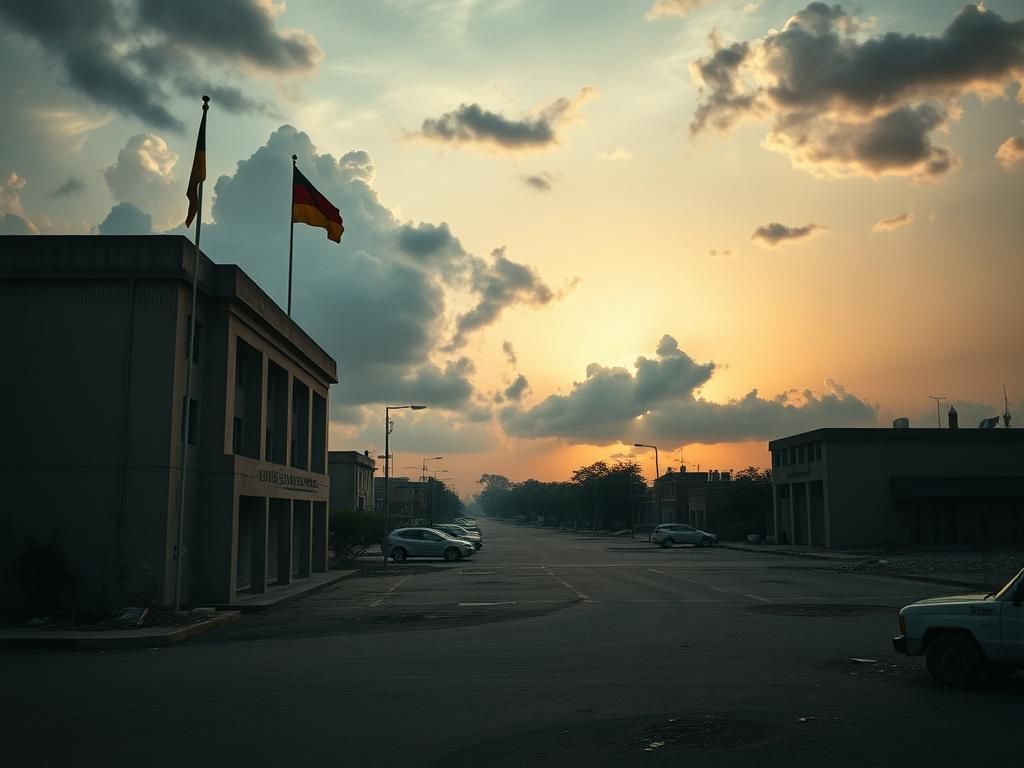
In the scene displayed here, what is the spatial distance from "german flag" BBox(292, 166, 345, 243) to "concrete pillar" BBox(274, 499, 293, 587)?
9.61m

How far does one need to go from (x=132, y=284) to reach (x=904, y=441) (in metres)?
50.9

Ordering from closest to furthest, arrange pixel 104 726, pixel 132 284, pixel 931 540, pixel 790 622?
pixel 104 726
pixel 790 622
pixel 132 284
pixel 931 540

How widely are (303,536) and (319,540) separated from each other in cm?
323

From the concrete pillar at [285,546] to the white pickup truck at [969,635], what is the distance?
79.5 feet

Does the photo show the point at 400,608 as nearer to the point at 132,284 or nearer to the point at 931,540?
the point at 132,284

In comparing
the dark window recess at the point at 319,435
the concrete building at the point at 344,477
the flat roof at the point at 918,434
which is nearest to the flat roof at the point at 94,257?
the dark window recess at the point at 319,435

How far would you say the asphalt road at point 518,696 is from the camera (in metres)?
8.72

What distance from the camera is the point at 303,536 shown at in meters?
37.7

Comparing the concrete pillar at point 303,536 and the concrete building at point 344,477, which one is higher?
the concrete building at point 344,477

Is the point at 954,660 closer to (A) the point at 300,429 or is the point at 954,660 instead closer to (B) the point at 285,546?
(B) the point at 285,546

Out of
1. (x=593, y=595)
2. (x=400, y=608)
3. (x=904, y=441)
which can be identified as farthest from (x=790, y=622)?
(x=904, y=441)

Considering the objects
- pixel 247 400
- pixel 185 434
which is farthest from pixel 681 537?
pixel 185 434

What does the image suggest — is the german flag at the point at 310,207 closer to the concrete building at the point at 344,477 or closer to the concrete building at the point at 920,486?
the concrete building at the point at 920,486

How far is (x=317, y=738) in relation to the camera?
9.26 m
